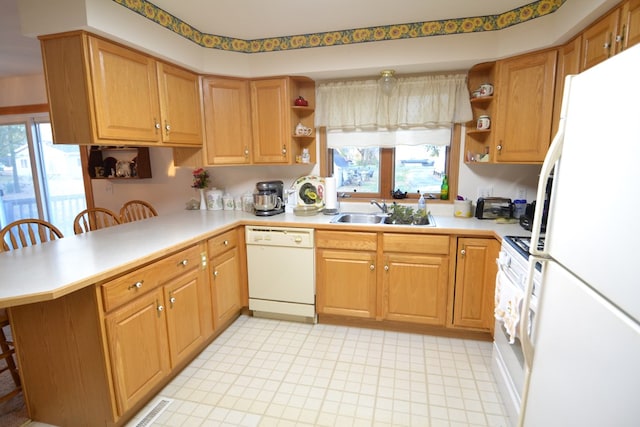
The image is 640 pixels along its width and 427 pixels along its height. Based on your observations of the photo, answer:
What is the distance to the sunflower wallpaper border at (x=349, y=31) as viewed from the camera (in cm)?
212

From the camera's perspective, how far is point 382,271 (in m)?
2.55

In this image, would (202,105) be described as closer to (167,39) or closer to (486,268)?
(167,39)

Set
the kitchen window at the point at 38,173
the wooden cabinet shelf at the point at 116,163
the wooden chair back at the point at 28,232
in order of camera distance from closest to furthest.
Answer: the wooden chair back at the point at 28,232
the wooden cabinet shelf at the point at 116,163
the kitchen window at the point at 38,173

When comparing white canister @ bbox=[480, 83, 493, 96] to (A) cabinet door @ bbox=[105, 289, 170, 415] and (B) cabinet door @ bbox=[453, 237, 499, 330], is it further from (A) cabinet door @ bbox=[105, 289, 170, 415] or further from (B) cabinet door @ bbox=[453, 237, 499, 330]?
(A) cabinet door @ bbox=[105, 289, 170, 415]

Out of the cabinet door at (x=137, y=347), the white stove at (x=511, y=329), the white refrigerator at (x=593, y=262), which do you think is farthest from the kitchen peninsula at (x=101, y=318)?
the white refrigerator at (x=593, y=262)

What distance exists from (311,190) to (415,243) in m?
1.08

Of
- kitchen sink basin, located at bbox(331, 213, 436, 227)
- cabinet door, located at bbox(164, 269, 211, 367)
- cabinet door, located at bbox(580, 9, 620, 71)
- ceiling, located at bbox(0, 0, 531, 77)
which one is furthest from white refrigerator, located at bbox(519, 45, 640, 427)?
cabinet door, located at bbox(164, 269, 211, 367)

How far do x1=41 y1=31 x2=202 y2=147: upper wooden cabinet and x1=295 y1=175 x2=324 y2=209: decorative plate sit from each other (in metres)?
1.21

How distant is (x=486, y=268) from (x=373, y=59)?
1806 millimetres

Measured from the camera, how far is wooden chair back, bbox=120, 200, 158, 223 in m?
3.14

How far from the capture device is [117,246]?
1926 mm

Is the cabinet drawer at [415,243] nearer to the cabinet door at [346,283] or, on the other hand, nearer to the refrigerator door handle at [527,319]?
the cabinet door at [346,283]

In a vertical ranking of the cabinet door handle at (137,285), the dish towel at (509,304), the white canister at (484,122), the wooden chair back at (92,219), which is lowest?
the dish towel at (509,304)

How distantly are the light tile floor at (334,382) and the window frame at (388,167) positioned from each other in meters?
1.22
